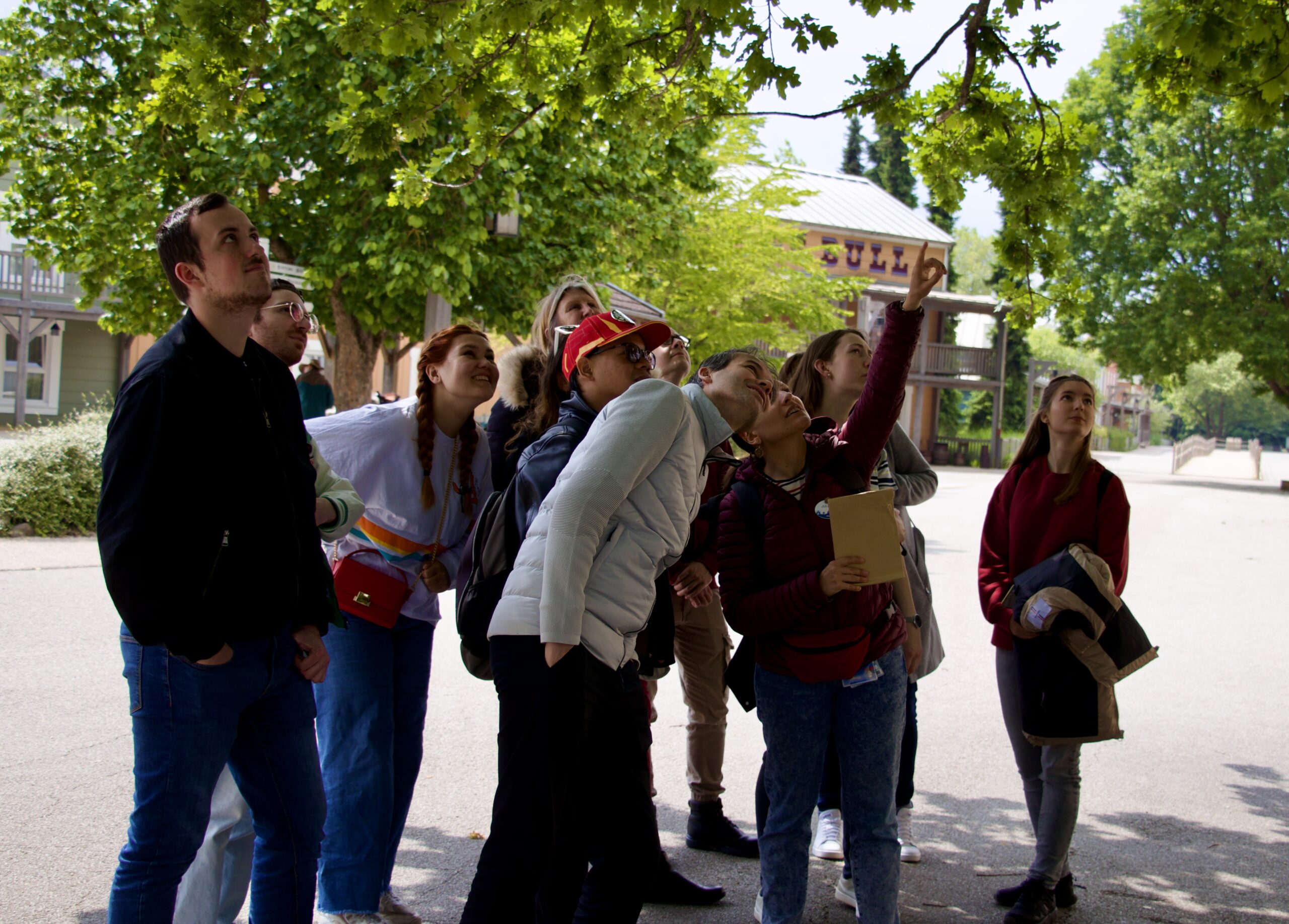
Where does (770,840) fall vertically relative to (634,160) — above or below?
below

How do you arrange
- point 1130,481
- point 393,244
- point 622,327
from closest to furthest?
point 622,327 < point 393,244 < point 1130,481

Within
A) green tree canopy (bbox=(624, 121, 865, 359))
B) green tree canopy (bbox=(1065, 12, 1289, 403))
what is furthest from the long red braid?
green tree canopy (bbox=(1065, 12, 1289, 403))

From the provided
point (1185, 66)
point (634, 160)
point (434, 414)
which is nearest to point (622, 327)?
point (434, 414)

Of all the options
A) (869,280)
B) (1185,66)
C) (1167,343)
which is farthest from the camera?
(1167,343)

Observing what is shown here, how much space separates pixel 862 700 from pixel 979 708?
4015 millimetres

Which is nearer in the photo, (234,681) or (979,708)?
(234,681)

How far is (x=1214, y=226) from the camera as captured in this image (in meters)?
36.9

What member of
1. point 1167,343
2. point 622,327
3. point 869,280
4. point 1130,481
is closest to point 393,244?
point 622,327

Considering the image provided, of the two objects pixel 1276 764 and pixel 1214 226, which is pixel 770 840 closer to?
pixel 1276 764

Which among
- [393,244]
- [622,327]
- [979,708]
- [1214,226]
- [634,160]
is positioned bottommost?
[979,708]

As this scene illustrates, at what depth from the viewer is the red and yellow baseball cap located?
297 cm

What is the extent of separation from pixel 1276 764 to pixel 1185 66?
3955mm

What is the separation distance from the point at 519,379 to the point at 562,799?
1.66m

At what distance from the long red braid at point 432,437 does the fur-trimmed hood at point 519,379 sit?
142mm
